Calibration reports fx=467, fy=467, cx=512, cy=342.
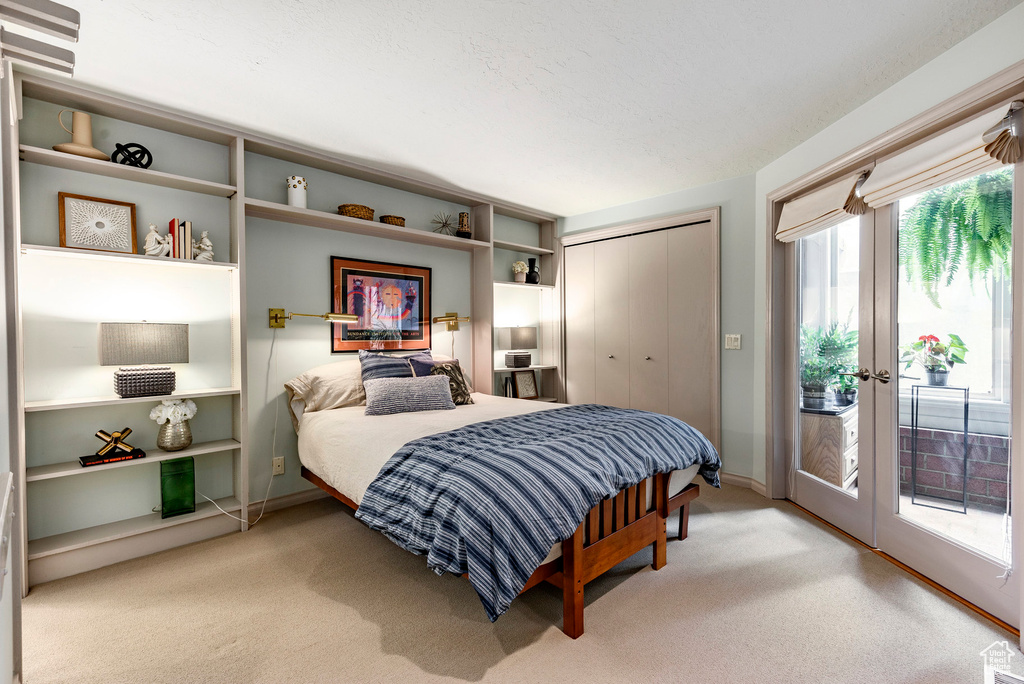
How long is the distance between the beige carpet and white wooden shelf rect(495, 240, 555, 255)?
2.88 m

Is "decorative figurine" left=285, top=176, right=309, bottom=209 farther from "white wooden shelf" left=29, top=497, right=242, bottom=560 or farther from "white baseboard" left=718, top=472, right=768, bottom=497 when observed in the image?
"white baseboard" left=718, top=472, right=768, bottom=497

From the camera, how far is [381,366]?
339 cm

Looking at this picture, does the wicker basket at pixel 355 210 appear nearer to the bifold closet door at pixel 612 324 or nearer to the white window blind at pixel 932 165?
the bifold closet door at pixel 612 324

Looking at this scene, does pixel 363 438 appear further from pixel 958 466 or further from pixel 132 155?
pixel 958 466

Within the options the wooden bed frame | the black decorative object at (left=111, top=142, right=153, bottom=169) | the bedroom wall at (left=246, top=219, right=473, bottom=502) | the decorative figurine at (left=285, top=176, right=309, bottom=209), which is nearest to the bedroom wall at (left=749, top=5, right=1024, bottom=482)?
the wooden bed frame

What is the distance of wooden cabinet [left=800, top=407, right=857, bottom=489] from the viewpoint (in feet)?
9.07

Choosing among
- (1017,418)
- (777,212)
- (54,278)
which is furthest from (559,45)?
(54,278)

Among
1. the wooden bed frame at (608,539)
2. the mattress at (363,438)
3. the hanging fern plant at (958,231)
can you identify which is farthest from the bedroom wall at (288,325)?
the hanging fern plant at (958,231)

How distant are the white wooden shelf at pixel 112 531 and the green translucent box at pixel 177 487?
0.15 ft

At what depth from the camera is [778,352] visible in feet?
11.1

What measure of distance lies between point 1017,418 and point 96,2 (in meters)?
3.93

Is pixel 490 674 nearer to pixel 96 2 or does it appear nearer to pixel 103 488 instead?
pixel 103 488

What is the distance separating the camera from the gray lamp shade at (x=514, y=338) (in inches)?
180

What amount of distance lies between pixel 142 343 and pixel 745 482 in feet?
13.6
